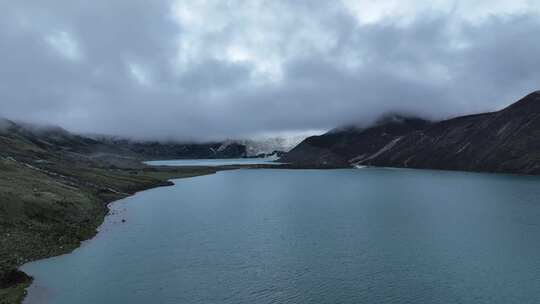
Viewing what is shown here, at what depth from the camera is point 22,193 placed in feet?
362

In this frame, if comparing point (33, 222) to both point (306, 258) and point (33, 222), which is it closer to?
point (33, 222)

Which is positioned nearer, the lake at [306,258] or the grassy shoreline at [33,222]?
the lake at [306,258]

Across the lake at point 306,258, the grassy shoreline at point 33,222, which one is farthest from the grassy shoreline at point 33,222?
the lake at point 306,258

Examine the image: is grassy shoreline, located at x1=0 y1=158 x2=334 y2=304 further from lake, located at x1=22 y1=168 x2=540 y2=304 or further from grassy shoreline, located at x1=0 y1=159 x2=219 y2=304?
lake, located at x1=22 y1=168 x2=540 y2=304

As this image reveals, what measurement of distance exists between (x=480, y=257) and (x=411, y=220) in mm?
38255

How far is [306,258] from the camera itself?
8050 cm

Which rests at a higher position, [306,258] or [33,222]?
[33,222]

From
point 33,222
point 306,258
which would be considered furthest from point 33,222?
point 306,258

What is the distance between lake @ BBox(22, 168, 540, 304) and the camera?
62.4 m

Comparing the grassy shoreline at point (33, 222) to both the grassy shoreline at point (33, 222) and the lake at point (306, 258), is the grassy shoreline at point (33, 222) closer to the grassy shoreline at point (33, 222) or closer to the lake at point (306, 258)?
the grassy shoreline at point (33, 222)

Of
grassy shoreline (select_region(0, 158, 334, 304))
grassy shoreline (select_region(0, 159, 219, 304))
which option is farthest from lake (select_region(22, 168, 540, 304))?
grassy shoreline (select_region(0, 159, 219, 304))

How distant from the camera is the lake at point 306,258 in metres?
62.4

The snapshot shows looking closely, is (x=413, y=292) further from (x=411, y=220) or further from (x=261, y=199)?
(x=261, y=199)

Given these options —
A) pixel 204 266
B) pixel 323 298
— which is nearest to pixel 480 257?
pixel 323 298
